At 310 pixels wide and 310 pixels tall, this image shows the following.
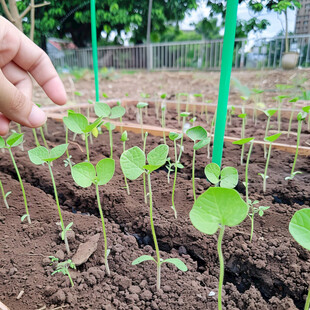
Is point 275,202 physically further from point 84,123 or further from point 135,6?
point 135,6

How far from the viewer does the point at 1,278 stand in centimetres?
71

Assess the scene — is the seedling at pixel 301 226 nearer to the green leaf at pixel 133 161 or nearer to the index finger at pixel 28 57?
the green leaf at pixel 133 161

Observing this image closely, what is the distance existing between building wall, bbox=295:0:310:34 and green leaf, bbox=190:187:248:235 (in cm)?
142

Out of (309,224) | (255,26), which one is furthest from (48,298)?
(255,26)

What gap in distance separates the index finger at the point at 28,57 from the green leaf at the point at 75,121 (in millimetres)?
321

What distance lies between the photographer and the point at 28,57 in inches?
40.4

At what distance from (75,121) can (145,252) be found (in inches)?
17.6

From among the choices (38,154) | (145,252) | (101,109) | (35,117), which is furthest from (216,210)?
(101,109)

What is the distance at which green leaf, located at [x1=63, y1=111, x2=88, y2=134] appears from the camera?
2.72 ft

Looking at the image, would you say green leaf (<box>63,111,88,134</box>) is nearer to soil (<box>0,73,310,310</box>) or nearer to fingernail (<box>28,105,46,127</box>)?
fingernail (<box>28,105,46,127</box>)

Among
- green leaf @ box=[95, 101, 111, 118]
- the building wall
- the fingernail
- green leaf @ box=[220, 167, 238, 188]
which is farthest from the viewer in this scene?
the building wall

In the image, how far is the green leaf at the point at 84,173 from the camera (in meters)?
0.64

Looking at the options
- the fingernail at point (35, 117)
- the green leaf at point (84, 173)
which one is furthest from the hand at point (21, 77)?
the green leaf at point (84, 173)

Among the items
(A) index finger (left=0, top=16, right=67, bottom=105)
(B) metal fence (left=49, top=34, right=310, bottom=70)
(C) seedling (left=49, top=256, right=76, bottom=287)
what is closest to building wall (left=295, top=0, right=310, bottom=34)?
(A) index finger (left=0, top=16, right=67, bottom=105)
